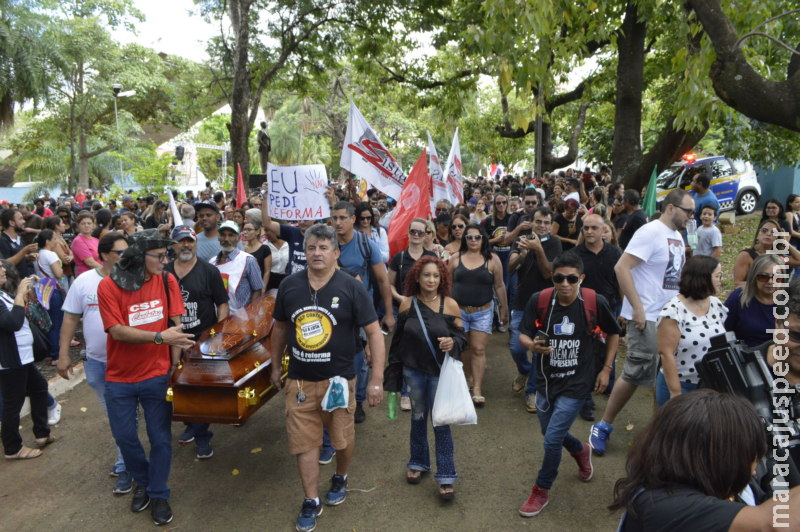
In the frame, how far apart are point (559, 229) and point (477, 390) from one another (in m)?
3.06

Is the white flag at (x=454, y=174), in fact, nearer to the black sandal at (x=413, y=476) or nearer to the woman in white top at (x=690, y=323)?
the black sandal at (x=413, y=476)

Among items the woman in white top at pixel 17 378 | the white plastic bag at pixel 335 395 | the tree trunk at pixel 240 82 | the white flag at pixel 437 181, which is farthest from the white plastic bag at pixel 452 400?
the tree trunk at pixel 240 82

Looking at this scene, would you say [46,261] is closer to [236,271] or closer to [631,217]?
[236,271]

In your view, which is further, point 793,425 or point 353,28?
point 353,28

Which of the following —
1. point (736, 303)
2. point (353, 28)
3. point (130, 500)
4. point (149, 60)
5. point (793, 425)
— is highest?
point (149, 60)

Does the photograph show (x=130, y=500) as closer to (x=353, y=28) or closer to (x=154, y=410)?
(x=154, y=410)

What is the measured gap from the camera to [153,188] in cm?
1566

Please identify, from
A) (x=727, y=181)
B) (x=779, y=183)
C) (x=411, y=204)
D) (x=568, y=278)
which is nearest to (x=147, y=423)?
(x=568, y=278)

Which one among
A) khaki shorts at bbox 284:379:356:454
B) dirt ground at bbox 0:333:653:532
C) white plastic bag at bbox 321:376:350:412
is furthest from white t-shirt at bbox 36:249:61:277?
white plastic bag at bbox 321:376:350:412

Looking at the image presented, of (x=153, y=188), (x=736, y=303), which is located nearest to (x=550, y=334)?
(x=736, y=303)

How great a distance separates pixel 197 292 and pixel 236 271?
0.64 metres

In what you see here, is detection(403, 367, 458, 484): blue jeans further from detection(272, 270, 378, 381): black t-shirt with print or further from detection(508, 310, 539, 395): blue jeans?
detection(508, 310, 539, 395): blue jeans

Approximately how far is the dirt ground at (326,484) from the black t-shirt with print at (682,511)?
2.32m

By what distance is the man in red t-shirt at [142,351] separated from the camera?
12.3ft
